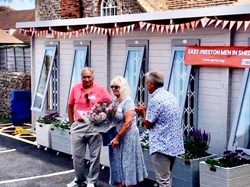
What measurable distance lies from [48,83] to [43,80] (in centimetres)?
55

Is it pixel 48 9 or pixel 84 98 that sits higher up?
pixel 48 9

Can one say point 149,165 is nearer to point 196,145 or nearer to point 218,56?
point 196,145

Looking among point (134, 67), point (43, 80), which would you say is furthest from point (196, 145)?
point (43, 80)

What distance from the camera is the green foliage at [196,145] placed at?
24.9 ft

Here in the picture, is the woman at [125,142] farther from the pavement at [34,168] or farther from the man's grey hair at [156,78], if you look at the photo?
the pavement at [34,168]

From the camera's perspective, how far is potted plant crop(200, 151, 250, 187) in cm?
679

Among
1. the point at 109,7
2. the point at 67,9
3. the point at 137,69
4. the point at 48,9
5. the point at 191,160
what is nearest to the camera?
the point at 191,160

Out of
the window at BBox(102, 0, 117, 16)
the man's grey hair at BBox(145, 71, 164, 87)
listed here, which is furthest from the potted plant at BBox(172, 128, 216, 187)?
the window at BBox(102, 0, 117, 16)

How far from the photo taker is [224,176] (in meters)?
6.78

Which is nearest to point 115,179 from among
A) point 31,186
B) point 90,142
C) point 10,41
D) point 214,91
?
point 90,142

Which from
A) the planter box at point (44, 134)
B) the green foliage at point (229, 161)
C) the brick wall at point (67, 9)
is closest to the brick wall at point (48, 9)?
the brick wall at point (67, 9)

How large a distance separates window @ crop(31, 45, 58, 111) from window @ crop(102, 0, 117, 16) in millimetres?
5696

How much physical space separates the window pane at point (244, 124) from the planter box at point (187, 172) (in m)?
0.54

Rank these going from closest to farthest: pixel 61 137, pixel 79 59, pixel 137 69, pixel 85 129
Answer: pixel 85 129 < pixel 137 69 < pixel 61 137 < pixel 79 59
